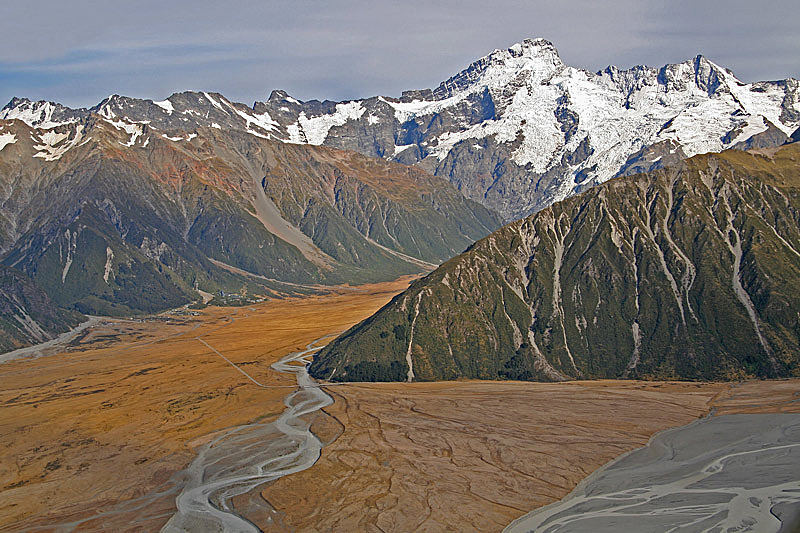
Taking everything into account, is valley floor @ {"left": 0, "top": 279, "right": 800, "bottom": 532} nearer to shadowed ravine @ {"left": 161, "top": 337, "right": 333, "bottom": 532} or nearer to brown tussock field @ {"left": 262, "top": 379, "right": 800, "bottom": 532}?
brown tussock field @ {"left": 262, "top": 379, "right": 800, "bottom": 532}

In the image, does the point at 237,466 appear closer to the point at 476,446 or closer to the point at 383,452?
the point at 383,452

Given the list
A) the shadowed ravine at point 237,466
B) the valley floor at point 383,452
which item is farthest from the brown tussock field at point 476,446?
Result: the shadowed ravine at point 237,466

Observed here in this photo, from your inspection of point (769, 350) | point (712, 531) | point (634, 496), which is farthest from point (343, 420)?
point (769, 350)

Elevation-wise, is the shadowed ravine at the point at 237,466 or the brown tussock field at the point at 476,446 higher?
the brown tussock field at the point at 476,446

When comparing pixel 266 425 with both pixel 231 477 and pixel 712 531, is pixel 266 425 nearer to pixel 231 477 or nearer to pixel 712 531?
pixel 231 477

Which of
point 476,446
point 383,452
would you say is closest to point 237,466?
point 383,452

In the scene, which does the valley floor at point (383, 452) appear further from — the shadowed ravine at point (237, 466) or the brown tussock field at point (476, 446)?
the shadowed ravine at point (237, 466)

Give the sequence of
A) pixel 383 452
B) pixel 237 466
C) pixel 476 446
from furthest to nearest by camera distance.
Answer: pixel 476 446
pixel 383 452
pixel 237 466

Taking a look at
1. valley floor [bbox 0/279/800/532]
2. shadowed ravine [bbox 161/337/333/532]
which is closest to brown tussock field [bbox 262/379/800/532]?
valley floor [bbox 0/279/800/532]
